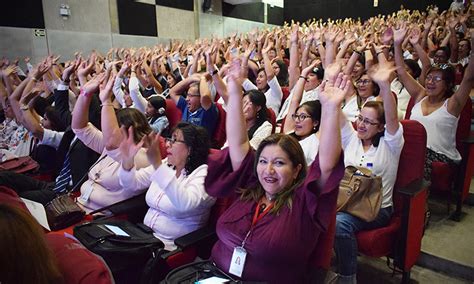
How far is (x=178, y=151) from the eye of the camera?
1750 mm

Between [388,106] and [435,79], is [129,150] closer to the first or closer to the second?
[388,106]

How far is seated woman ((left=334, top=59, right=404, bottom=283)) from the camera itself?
5.33 feet

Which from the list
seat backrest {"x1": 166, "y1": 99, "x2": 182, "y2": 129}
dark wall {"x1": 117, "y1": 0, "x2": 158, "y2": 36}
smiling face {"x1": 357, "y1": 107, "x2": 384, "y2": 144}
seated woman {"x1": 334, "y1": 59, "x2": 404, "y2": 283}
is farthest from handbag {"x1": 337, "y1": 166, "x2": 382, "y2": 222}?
dark wall {"x1": 117, "y1": 0, "x2": 158, "y2": 36}

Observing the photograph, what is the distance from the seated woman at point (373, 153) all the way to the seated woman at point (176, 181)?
68cm

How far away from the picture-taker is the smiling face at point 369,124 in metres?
1.85

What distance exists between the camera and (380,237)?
164 centimetres

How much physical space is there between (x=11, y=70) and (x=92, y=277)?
3805 millimetres

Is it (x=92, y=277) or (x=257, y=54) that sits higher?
(x=257, y=54)

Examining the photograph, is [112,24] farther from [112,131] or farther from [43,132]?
[112,131]

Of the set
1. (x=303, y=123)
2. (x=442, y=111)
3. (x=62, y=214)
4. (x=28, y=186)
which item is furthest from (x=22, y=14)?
(x=442, y=111)

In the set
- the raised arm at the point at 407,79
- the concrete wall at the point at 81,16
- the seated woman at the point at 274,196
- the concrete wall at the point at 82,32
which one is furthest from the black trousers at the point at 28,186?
the concrete wall at the point at 81,16

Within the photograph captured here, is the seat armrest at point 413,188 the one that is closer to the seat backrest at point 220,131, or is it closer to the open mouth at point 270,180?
the open mouth at point 270,180

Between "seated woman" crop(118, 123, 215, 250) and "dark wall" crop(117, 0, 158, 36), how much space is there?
7.19 metres

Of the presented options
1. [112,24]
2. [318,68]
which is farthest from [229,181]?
[112,24]
